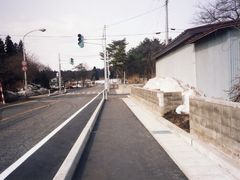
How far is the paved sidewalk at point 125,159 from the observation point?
698 cm

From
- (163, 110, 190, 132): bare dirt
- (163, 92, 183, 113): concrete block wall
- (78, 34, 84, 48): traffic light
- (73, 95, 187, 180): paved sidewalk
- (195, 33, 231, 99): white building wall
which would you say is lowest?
(73, 95, 187, 180): paved sidewalk

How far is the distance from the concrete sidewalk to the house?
308 cm

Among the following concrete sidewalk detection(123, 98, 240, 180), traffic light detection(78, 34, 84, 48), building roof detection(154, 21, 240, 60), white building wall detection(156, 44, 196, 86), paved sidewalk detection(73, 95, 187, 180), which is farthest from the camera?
traffic light detection(78, 34, 84, 48)

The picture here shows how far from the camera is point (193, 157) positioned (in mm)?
8047

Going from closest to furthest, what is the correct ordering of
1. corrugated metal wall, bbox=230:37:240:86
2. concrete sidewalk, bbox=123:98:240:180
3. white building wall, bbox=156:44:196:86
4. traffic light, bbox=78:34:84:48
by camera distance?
concrete sidewalk, bbox=123:98:240:180
corrugated metal wall, bbox=230:37:240:86
white building wall, bbox=156:44:196:86
traffic light, bbox=78:34:84:48

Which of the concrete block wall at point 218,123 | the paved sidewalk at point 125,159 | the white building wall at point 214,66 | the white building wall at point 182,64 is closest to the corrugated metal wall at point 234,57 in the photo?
the white building wall at point 214,66

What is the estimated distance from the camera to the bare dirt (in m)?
12.8

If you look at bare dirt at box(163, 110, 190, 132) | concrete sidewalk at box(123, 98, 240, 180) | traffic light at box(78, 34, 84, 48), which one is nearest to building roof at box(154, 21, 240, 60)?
bare dirt at box(163, 110, 190, 132)

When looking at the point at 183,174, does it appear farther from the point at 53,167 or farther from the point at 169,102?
the point at 169,102

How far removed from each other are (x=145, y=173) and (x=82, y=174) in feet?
4.25

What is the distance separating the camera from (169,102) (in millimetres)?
15609

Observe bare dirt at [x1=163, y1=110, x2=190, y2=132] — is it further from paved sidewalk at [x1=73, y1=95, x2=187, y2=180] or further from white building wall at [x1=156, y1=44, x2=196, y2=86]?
white building wall at [x1=156, y1=44, x2=196, y2=86]

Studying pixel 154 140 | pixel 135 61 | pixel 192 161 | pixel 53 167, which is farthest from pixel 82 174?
pixel 135 61

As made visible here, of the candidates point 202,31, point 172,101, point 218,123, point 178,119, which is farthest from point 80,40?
point 218,123
